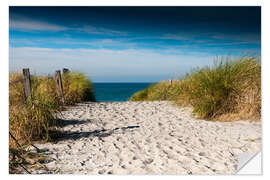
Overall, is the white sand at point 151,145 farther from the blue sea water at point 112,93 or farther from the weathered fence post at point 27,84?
the blue sea water at point 112,93

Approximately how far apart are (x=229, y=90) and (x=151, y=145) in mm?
1973

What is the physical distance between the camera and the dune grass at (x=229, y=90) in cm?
445

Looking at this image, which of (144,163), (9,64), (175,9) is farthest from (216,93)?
(9,64)

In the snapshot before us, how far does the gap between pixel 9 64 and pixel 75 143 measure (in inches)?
50.9

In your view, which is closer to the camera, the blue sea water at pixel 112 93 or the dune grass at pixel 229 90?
the dune grass at pixel 229 90

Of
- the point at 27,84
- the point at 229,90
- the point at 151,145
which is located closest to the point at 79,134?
the point at 27,84

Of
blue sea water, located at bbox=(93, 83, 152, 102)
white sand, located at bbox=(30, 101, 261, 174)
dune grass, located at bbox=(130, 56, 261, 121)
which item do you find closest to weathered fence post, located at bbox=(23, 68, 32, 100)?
white sand, located at bbox=(30, 101, 261, 174)

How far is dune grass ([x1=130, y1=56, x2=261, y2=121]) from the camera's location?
4453mm

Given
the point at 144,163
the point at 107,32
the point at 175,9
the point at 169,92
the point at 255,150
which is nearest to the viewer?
the point at 144,163

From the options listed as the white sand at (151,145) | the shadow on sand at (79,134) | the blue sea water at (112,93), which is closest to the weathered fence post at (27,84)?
the shadow on sand at (79,134)

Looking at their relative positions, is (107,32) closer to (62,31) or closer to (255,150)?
(62,31)

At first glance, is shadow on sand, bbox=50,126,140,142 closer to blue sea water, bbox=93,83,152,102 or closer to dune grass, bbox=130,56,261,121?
dune grass, bbox=130,56,261,121

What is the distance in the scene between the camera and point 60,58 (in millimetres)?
4176

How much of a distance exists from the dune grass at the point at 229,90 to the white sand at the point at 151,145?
0.26 m
